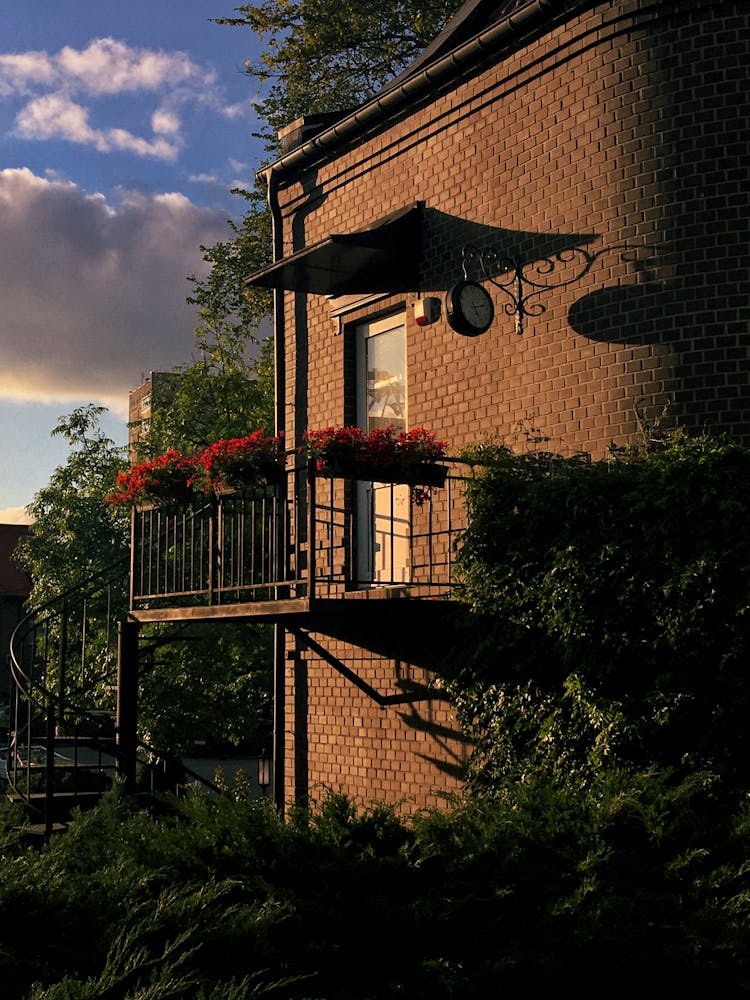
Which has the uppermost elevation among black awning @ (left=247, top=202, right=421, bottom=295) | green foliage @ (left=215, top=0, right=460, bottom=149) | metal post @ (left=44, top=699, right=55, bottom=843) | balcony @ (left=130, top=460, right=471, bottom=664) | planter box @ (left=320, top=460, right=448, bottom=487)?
green foliage @ (left=215, top=0, right=460, bottom=149)

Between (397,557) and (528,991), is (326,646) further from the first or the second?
(528,991)

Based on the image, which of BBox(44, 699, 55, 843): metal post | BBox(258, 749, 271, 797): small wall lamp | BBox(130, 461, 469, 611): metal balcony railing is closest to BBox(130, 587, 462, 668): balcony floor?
BBox(130, 461, 469, 611): metal balcony railing

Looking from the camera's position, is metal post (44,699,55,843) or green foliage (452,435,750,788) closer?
green foliage (452,435,750,788)

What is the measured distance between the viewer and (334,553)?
12.0 m

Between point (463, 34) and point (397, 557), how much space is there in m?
5.11

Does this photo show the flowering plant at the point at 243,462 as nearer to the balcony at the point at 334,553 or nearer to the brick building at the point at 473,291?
the balcony at the point at 334,553

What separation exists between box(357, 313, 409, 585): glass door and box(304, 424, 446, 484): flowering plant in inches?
54.4

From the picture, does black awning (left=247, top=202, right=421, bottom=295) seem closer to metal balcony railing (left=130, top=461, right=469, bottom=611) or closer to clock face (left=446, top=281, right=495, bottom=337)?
clock face (left=446, top=281, right=495, bottom=337)

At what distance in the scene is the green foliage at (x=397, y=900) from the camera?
476 centimetres

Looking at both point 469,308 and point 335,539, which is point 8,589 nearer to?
point 335,539

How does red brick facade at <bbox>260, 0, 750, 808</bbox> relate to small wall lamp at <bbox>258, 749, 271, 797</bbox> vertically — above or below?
above

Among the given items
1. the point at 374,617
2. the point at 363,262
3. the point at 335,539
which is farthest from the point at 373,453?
the point at 335,539

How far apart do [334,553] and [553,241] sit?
12.3 feet

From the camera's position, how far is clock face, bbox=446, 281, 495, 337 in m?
10.2
